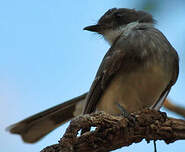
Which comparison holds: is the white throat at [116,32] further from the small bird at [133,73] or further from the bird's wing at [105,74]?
the bird's wing at [105,74]

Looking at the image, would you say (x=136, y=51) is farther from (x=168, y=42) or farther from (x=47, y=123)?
(x=47, y=123)

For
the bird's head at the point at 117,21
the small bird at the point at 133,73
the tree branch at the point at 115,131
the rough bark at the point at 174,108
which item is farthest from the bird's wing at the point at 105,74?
the tree branch at the point at 115,131

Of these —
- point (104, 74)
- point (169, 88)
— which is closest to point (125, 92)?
point (104, 74)

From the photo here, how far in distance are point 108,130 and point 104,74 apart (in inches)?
54.5

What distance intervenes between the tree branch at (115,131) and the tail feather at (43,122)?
217cm

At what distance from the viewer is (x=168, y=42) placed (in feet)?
19.0

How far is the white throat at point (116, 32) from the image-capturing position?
6.20 m

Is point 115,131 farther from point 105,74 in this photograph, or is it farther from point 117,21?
point 117,21

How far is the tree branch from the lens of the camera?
3951 mm

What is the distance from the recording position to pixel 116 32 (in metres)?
6.31

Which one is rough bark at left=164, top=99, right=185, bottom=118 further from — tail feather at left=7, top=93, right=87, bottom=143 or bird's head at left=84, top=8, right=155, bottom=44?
tail feather at left=7, top=93, right=87, bottom=143

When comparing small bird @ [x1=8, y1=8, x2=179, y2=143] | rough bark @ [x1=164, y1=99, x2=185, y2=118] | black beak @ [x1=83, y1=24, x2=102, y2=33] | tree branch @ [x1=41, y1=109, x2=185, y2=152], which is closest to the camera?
tree branch @ [x1=41, y1=109, x2=185, y2=152]

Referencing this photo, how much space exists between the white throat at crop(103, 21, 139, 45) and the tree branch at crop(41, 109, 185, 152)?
74.6 inches

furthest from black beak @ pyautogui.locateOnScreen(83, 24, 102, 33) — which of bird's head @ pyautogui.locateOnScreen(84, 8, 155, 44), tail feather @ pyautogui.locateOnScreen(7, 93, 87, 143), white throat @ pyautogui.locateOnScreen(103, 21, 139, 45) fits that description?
tail feather @ pyautogui.locateOnScreen(7, 93, 87, 143)
